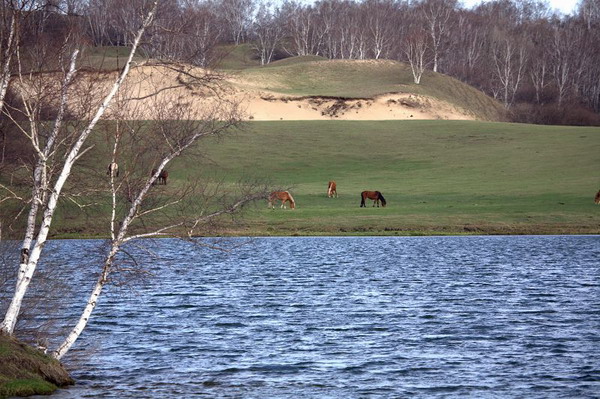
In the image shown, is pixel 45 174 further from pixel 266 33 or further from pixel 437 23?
pixel 266 33

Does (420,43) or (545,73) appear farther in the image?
(545,73)

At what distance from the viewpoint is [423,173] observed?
235 feet

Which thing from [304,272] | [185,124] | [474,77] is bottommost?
[304,272]

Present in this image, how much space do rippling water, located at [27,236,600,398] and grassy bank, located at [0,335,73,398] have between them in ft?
1.44

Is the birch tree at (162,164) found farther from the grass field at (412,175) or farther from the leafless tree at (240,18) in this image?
the leafless tree at (240,18)

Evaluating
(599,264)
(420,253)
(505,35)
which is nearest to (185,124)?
(599,264)

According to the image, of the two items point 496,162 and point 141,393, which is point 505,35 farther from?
point 141,393

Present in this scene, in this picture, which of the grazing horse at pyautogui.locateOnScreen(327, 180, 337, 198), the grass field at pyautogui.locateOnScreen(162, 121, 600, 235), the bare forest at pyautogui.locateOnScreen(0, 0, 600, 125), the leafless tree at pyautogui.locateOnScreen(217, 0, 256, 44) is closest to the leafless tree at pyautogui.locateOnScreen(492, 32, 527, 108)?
the bare forest at pyautogui.locateOnScreen(0, 0, 600, 125)

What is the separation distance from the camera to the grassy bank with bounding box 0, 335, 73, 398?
52.5ft

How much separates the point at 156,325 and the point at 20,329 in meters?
6.01

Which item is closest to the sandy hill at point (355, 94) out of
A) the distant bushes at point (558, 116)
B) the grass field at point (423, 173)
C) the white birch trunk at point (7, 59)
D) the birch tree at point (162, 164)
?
the distant bushes at point (558, 116)

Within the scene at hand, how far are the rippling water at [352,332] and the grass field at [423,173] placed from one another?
11.8m

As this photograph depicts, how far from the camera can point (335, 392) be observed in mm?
17156

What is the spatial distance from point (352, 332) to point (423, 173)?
49154 mm
